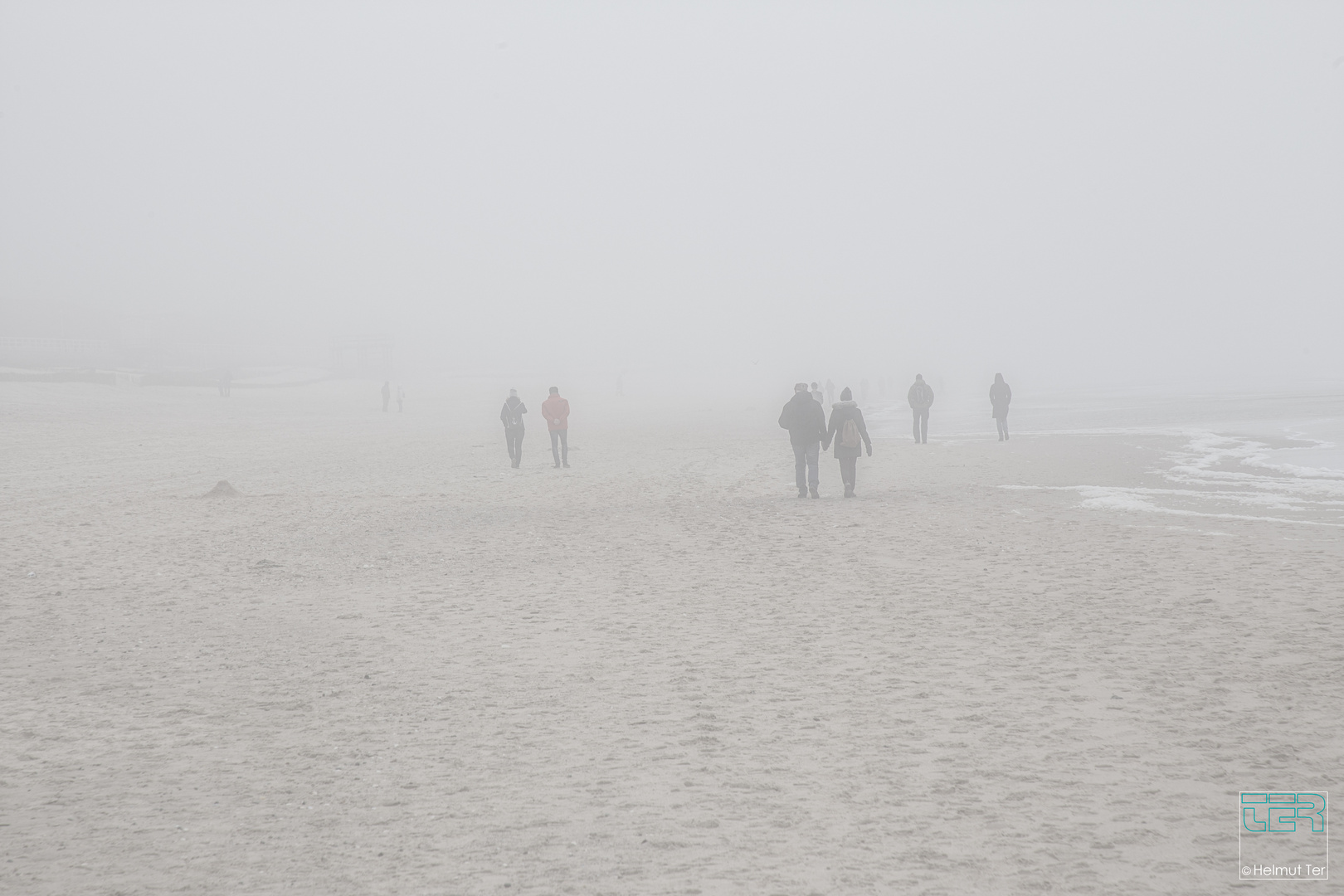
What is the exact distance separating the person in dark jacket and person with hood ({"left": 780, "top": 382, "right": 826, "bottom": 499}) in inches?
7.7

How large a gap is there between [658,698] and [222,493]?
11.3m

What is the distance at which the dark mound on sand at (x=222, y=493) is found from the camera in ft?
47.5

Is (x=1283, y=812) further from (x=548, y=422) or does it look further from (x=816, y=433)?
(x=548, y=422)

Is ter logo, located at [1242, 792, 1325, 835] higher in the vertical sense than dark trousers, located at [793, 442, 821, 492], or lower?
lower

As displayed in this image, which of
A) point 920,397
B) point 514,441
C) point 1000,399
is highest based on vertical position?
point 920,397

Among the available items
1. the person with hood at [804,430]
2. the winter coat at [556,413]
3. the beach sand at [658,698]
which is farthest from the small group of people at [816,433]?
the winter coat at [556,413]

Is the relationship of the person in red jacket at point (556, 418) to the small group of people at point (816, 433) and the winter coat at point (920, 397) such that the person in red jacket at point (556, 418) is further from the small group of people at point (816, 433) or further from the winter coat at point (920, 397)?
the winter coat at point (920, 397)

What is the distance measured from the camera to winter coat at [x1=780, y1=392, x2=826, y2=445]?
45.2 feet

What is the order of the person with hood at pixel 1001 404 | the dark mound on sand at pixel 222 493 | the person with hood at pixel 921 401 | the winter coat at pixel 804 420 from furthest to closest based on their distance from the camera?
the person with hood at pixel 1001 404, the person with hood at pixel 921 401, the dark mound on sand at pixel 222 493, the winter coat at pixel 804 420

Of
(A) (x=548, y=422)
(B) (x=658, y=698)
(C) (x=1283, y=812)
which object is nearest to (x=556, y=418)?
(A) (x=548, y=422)

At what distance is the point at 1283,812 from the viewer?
4.02m

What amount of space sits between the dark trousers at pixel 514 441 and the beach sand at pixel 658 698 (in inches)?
250

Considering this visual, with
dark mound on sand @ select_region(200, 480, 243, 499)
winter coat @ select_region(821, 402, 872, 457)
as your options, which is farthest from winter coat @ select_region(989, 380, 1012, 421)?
dark mound on sand @ select_region(200, 480, 243, 499)
